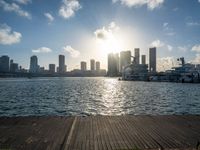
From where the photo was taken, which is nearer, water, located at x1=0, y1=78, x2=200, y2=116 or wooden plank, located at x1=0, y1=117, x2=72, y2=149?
wooden plank, located at x1=0, y1=117, x2=72, y2=149

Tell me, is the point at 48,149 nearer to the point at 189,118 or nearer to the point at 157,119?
the point at 157,119

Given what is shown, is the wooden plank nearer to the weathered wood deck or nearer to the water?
the weathered wood deck

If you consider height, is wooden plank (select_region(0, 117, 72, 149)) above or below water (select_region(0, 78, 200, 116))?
above

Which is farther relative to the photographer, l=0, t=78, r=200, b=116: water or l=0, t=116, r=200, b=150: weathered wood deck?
l=0, t=78, r=200, b=116: water

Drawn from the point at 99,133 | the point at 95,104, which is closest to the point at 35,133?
the point at 99,133

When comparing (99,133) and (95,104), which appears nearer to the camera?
(99,133)

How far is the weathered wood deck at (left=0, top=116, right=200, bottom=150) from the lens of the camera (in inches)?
A: 486

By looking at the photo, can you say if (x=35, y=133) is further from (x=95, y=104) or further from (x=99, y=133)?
(x=95, y=104)

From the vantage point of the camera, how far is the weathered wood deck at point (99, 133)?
40.5 feet

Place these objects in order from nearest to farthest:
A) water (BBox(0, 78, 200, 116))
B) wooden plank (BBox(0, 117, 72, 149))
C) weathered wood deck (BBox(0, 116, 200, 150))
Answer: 1. weathered wood deck (BBox(0, 116, 200, 150))
2. wooden plank (BBox(0, 117, 72, 149))
3. water (BBox(0, 78, 200, 116))

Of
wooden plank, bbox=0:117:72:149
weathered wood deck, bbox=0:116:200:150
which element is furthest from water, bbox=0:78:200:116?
weathered wood deck, bbox=0:116:200:150

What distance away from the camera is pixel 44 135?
14398mm

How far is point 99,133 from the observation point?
14.9m

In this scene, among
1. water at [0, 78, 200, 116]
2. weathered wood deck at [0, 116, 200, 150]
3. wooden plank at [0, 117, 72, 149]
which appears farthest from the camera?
water at [0, 78, 200, 116]
